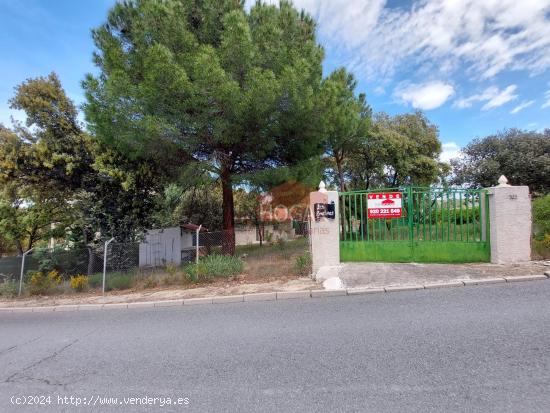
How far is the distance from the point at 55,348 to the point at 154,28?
9054 millimetres

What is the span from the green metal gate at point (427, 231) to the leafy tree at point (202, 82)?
→ 12.2 ft

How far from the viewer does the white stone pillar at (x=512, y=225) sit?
7590mm

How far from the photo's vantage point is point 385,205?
8281 mm

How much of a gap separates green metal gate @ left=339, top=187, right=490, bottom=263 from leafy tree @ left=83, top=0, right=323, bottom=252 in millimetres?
3710

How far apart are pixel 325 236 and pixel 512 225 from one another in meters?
4.65

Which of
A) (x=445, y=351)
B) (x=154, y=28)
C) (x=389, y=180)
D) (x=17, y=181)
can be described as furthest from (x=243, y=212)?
(x=445, y=351)

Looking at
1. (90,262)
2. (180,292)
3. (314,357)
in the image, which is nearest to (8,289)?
(90,262)

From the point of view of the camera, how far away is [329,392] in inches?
114

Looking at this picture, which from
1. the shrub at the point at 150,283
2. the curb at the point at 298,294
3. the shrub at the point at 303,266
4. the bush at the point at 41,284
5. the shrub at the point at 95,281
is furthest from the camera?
the shrub at the point at 95,281

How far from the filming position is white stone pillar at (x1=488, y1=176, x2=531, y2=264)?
24.9 ft

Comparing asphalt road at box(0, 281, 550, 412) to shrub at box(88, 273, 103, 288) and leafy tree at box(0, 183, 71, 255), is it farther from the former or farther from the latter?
leafy tree at box(0, 183, 71, 255)

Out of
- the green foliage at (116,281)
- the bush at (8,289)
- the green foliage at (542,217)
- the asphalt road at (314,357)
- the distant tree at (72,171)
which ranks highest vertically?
the distant tree at (72,171)

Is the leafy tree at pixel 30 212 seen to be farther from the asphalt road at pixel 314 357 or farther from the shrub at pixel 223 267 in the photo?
the asphalt road at pixel 314 357

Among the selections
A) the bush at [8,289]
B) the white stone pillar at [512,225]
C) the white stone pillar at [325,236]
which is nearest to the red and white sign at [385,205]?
the white stone pillar at [325,236]
